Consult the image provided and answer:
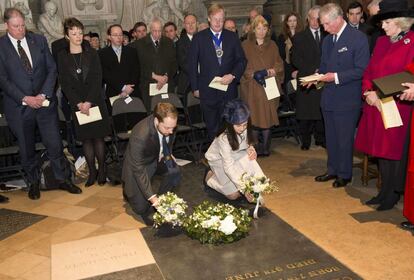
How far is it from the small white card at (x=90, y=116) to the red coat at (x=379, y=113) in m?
2.80

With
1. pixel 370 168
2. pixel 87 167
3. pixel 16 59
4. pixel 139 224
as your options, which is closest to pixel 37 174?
pixel 87 167

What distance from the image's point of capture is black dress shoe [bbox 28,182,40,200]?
16.8 ft

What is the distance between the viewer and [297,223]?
159 inches

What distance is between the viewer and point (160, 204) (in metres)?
3.66

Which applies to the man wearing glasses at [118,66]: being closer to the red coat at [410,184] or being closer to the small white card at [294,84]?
the small white card at [294,84]

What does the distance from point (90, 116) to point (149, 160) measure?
4.66 ft

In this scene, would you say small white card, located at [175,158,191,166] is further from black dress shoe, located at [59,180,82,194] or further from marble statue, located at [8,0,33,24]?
marble statue, located at [8,0,33,24]

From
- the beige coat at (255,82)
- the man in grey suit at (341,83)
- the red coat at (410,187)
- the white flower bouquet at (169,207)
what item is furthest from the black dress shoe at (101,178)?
the red coat at (410,187)

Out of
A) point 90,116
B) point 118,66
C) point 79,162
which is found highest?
point 118,66

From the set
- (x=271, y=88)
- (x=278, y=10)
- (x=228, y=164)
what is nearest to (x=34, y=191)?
(x=228, y=164)

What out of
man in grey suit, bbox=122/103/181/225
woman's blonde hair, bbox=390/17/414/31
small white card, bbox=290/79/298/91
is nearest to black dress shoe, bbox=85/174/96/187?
man in grey suit, bbox=122/103/181/225

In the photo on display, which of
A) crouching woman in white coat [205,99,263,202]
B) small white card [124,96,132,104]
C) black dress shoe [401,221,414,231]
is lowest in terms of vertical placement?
black dress shoe [401,221,414,231]

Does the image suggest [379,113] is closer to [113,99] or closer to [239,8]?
[113,99]

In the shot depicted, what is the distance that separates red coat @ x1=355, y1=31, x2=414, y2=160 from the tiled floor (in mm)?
587
